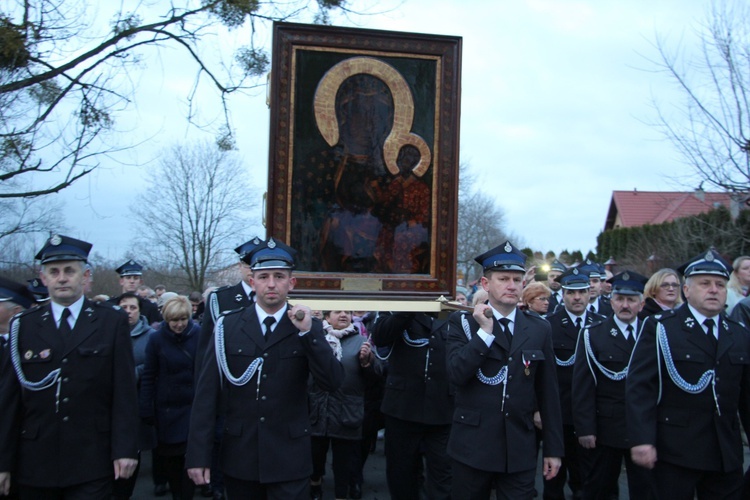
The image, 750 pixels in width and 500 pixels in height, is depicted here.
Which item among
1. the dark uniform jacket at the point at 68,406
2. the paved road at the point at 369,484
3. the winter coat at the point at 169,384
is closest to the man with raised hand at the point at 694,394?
the paved road at the point at 369,484

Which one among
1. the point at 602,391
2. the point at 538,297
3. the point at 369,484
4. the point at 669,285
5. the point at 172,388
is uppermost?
the point at 669,285

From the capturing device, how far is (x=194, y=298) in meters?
16.7

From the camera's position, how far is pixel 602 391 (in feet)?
20.9

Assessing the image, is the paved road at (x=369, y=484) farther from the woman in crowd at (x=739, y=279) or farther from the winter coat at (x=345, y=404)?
the woman in crowd at (x=739, y=279)

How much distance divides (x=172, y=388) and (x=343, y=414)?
1.76 m

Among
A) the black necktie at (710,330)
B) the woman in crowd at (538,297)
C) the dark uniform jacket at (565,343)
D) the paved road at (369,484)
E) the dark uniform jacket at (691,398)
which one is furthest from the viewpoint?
the paved road at (369,484)

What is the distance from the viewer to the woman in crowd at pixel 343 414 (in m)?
7.44

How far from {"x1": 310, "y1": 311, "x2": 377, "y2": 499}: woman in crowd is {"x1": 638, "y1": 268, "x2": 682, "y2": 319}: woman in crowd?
3.06m

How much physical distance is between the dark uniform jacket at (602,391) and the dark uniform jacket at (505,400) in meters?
1.50

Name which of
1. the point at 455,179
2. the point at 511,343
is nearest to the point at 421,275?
the point at 455,179

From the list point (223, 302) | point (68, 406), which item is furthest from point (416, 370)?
point (68, 406)

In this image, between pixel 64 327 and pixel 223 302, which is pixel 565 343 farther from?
pixel 64 327

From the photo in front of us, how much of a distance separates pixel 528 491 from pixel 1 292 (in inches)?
174

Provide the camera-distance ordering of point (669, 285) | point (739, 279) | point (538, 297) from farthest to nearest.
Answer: point (739, 279)
point (538, 297)
point (669, 285)
